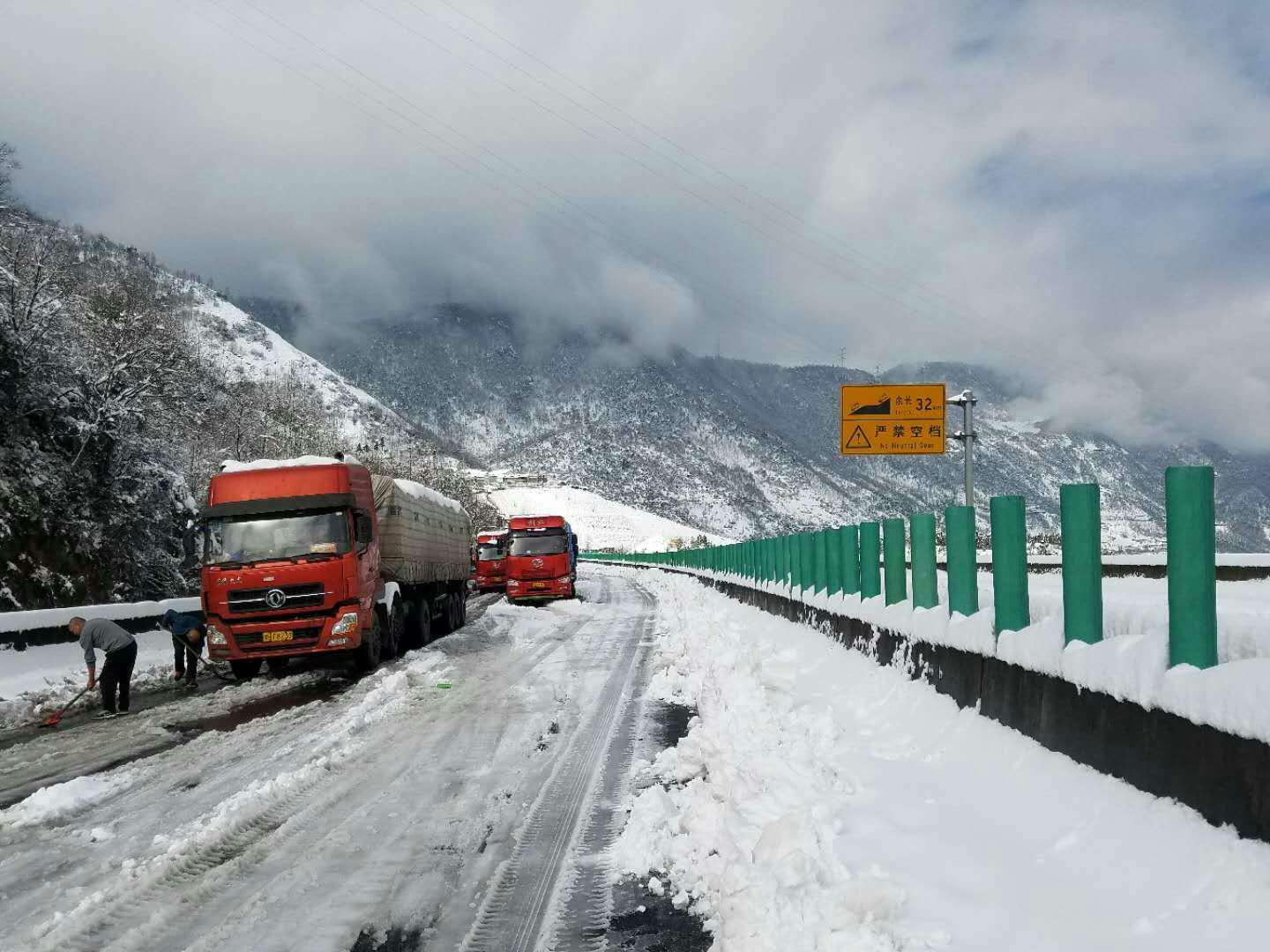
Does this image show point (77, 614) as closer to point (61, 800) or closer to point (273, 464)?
point (273, 464)

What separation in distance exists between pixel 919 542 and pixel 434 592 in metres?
A: 15.2

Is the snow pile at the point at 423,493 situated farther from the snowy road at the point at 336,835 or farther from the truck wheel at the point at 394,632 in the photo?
the snowy road at the point at 336,835

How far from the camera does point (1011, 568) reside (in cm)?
662

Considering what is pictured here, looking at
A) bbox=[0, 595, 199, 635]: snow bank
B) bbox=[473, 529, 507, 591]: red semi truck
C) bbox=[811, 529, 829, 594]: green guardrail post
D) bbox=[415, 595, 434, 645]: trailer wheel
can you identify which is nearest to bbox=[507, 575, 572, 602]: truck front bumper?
bbox=[415, 595, 434, 645]: trailer wheel

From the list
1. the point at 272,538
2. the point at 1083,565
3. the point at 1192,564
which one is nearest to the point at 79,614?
the point at 272,538

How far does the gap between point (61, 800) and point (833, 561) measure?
10851mm

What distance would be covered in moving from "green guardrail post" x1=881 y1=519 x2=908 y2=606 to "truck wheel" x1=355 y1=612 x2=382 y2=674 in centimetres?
843

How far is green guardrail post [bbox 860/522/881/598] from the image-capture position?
12664 mm

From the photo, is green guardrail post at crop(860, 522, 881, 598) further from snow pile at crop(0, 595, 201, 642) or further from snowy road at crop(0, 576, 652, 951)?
snow pile at crop(0, 595, 201, 642)

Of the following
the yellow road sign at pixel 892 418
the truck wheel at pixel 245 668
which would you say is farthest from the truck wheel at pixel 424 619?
the yellow road sign at pixel 892 418

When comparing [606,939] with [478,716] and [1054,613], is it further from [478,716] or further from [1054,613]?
[478,716]

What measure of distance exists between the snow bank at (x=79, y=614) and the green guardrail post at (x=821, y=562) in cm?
1148

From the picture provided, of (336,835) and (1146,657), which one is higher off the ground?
(1146,657)

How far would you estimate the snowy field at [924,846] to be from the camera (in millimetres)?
3527
